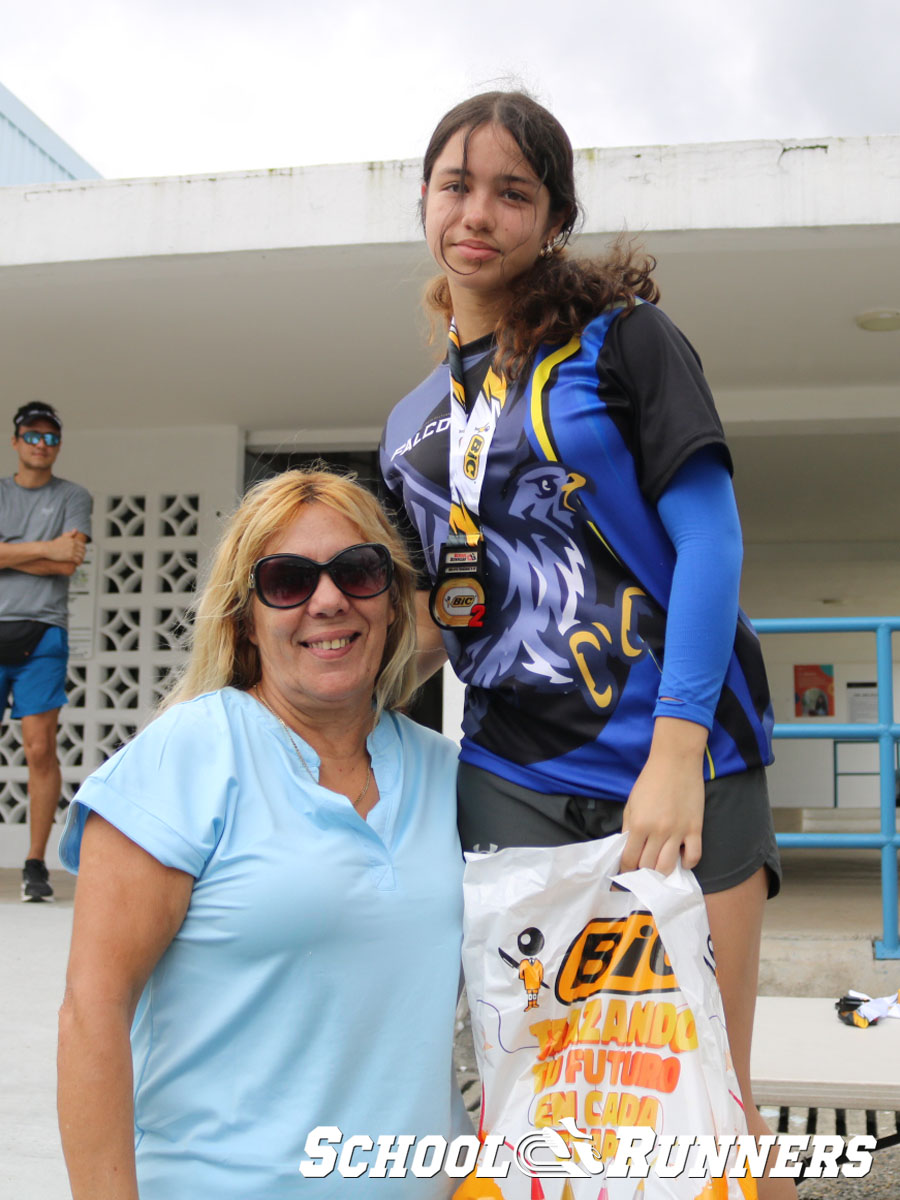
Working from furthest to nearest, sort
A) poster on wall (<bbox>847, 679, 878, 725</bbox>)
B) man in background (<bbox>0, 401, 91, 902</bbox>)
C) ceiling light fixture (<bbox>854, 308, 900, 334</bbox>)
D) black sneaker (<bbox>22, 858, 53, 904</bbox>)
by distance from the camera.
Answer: poster on wall (<bbox>847, 679, 878, 725</bbox>) < ceiling light fixture (<bbox>854, 308, 900, 334</bbox>) < black sneaker (<bbox>22, 858, 53, 904</bbox>) < man in background (<bbox>0, 401, 91, 902</bbox>)

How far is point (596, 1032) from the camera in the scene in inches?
54.4

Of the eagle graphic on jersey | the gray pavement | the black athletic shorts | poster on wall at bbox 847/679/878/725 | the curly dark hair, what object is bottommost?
the gray pavement

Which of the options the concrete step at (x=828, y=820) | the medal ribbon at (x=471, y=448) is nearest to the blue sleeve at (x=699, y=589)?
the medal ribbon at (x=471, y=448)

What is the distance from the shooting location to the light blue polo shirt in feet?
4.52

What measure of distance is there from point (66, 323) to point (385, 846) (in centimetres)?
448

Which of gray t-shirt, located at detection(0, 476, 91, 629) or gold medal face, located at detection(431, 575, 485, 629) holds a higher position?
gray t-shirt, located at detection(0, 476, 91, 629)

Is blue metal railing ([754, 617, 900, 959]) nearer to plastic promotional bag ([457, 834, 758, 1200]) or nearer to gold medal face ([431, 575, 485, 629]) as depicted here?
gold medal face ([431, 575, 485, 629])

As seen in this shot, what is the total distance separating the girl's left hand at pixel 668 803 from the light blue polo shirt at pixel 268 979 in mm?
280

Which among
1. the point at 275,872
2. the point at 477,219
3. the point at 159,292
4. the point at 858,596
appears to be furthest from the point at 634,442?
the point at 858,596

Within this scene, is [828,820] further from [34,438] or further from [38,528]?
[34,438]

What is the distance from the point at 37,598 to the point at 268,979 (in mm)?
3764

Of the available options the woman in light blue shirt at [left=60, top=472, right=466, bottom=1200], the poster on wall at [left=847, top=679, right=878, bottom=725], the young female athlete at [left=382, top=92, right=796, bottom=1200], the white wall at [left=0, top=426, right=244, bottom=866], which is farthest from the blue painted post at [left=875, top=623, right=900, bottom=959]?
the poster on wall at [left=847, top=679, right=878, bottom=725]

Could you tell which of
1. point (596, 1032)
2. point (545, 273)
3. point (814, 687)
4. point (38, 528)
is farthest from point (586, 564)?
point (814, 687)

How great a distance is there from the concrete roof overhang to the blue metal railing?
146 cm
